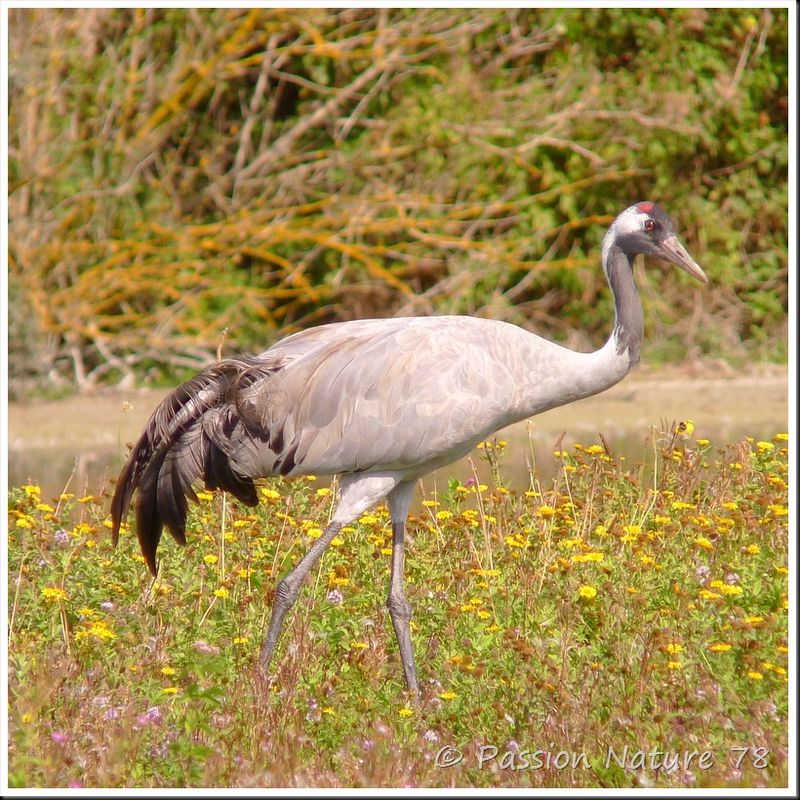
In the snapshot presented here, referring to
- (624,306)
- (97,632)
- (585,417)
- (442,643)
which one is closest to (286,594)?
(442,643)

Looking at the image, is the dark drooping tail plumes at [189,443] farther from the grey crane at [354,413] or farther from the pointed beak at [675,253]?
the pointed beak at [675,253]

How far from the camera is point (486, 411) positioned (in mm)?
4344

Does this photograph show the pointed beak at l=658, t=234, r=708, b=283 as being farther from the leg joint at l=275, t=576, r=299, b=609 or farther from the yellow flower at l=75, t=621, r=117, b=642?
the yellow flower at l=75, t=621, r=117, b=642

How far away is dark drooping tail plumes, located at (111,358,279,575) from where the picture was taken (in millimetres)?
4414

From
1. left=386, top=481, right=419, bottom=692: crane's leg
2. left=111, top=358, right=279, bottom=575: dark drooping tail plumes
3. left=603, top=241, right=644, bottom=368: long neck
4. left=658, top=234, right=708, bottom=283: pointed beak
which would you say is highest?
left=658, top=234, right=708, bottom=283: pointed beak

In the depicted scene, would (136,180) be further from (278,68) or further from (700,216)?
(700,216)

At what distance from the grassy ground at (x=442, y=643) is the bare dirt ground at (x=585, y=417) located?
254cm

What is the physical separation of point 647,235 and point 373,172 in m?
5.46

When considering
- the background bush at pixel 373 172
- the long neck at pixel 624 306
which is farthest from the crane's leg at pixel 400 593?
the background bush at pixel 373 172

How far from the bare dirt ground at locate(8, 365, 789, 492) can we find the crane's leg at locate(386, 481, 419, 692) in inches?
123

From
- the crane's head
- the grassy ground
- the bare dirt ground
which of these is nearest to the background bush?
the bare dirt ground

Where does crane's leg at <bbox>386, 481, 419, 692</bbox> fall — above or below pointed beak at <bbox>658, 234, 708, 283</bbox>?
below

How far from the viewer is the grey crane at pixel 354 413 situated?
434 cm

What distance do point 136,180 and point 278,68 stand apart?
1.41m
